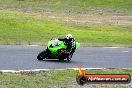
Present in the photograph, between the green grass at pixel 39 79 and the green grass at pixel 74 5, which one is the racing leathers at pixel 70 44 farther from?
the green grass at pixel 74 5

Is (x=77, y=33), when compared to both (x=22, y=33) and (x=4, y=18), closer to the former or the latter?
(x=22, y=33)

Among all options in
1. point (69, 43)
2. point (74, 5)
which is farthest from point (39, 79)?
point (74, 5)

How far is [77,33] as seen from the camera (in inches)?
1439

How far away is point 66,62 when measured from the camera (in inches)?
761

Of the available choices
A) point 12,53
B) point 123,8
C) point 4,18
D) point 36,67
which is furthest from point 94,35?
point 123,8

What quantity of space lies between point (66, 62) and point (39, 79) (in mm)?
5820

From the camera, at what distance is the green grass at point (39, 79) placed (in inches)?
494

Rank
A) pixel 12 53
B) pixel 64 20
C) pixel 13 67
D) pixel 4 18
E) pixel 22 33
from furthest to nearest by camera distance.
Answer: pixel 64 20 < pixel 4 18 < pixel 22 33 < pixel 12 53 < pixel 13 67

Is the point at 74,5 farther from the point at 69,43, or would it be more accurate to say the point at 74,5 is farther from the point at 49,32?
the point at 69,43

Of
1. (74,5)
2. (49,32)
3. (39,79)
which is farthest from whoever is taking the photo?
(74,5)

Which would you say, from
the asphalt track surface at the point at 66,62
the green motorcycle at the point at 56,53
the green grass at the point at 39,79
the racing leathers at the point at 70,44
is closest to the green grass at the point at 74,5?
the asphalt track surface at the point at 66,62

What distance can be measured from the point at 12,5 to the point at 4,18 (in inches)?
731

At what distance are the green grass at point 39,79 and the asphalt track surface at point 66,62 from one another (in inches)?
67.9

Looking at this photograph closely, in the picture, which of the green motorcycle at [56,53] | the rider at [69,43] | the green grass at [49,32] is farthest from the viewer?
the green grass at [49,32]
